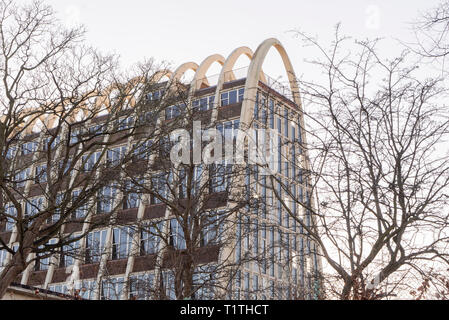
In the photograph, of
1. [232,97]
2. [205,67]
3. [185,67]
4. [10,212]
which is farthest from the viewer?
[185,67]

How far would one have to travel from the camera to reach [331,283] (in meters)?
7.16

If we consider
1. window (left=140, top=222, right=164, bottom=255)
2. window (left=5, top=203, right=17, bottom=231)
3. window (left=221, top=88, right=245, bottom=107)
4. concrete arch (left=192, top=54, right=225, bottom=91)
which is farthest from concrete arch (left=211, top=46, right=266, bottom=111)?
window (left=5, top=203, right=17, bottom=231)

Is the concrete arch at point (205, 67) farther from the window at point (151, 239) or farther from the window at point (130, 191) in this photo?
the window at point (130, 191)

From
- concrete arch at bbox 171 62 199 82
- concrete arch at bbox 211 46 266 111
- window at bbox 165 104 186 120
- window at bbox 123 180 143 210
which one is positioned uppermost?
concrete arch at bbox 171 62 199 82

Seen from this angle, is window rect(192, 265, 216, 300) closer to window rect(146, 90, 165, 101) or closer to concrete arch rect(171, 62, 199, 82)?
window rect(146, 90, 165, 101)

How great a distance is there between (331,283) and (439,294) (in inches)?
48.6

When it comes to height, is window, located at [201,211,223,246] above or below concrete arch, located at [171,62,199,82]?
below

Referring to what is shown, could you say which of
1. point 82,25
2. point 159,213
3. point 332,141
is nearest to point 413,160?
point 332,141

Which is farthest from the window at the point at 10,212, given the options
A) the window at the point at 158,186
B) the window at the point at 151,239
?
the window at the point at 158,186

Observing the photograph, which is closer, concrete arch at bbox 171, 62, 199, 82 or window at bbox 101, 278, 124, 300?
window at bbox 101, 278, 124, 300

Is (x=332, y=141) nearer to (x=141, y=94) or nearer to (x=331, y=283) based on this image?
(x=331, y=283)

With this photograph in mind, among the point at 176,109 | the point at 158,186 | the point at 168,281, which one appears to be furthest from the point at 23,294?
the point at 176,109

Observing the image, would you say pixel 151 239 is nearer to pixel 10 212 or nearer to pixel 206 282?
pixel 206 282
